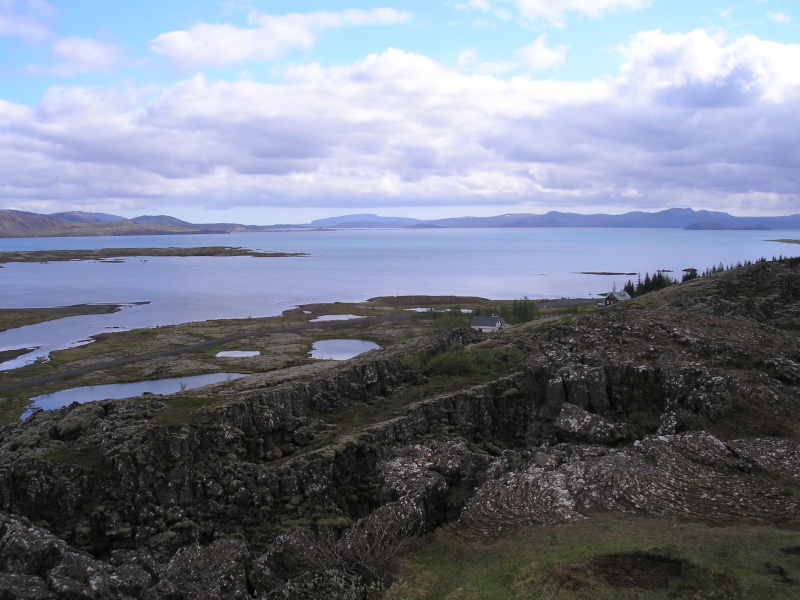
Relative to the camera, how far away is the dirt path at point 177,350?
6007 cm

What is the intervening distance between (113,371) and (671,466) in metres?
61.2

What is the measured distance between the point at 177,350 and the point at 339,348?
825 inches

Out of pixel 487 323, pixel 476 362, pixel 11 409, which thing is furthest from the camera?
pixel 487 323

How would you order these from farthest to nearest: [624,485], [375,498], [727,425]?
1. [727,425]
2. [375,498]
3. [624,485]

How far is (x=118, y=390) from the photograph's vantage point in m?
58.1

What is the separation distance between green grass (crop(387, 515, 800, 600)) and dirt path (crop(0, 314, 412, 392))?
56722mm

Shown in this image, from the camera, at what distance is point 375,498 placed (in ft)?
71.7

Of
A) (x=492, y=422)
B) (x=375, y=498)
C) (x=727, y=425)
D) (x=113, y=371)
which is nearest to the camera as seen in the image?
(x=375, y=498)

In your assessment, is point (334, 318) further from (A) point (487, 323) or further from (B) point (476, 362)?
(B) point (476, 362)

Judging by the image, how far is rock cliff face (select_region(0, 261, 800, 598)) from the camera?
16672mm

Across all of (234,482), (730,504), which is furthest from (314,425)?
(730,504)

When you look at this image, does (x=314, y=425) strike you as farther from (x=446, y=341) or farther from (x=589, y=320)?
(x=589, y=320)

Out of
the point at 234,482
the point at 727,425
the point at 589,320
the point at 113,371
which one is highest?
the point at 589,320

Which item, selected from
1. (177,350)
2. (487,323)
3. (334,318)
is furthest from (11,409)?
(334,318)
